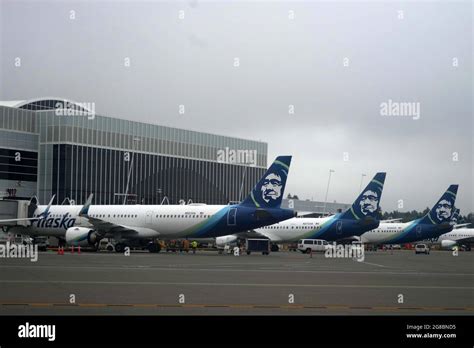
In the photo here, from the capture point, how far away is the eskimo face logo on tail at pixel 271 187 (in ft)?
203

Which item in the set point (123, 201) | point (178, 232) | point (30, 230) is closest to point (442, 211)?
point (178, 232)

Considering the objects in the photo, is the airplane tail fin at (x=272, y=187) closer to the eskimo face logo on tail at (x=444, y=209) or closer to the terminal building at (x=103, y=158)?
the eskimo face logo on tail at (x=444, y=209)

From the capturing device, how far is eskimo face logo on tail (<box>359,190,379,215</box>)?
73.8 meters

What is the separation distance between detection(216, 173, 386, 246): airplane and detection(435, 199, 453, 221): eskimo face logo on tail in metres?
13.0

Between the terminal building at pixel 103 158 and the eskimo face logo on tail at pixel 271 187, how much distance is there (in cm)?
4718

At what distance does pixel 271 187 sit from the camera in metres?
62.0

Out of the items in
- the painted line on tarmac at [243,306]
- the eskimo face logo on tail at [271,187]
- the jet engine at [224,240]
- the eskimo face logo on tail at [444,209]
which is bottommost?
the painted line on tarmac at [243,306]

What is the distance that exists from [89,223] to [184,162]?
219 ft

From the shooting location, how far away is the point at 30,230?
7375 cm

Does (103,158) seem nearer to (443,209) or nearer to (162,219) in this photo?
(162,219)

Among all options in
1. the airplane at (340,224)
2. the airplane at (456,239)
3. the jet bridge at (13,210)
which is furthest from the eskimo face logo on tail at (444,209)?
the jet bridge at (13,210)
